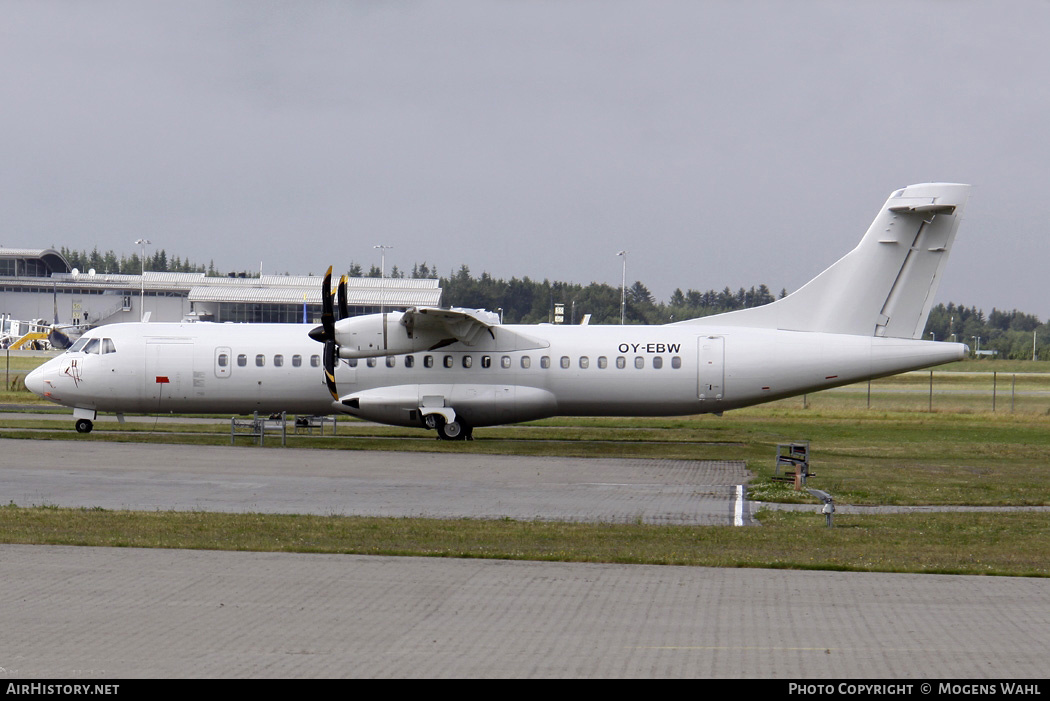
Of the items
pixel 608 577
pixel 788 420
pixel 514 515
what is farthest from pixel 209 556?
pixel 788 420

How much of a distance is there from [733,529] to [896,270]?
1489 cm

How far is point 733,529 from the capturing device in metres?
14.5

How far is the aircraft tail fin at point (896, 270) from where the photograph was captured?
2648 cm

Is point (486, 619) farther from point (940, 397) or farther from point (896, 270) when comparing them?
point (940, 397)

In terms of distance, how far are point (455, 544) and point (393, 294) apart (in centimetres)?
7970

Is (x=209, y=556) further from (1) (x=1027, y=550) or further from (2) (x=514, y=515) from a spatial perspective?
(1) (x=1027, y=550)

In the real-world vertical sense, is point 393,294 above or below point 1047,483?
above

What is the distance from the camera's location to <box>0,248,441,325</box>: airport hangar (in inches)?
3644

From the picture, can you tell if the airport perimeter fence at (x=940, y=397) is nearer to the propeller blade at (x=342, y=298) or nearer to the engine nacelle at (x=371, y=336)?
the engine nacelle at (x=371, y=336)

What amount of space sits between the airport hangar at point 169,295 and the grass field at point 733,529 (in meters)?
49.9

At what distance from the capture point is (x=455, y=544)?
41.6 feet

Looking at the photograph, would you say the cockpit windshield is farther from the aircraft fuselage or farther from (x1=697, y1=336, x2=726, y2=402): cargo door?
(x1=697, y1=336, x2=726, y2=402): cargo door

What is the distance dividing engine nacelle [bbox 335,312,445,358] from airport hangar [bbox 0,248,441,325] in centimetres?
5376

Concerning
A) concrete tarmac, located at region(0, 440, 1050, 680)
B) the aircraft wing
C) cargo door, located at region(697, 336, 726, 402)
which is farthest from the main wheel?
concrete tarmac, located at region(0, 440, 1050, 680)
